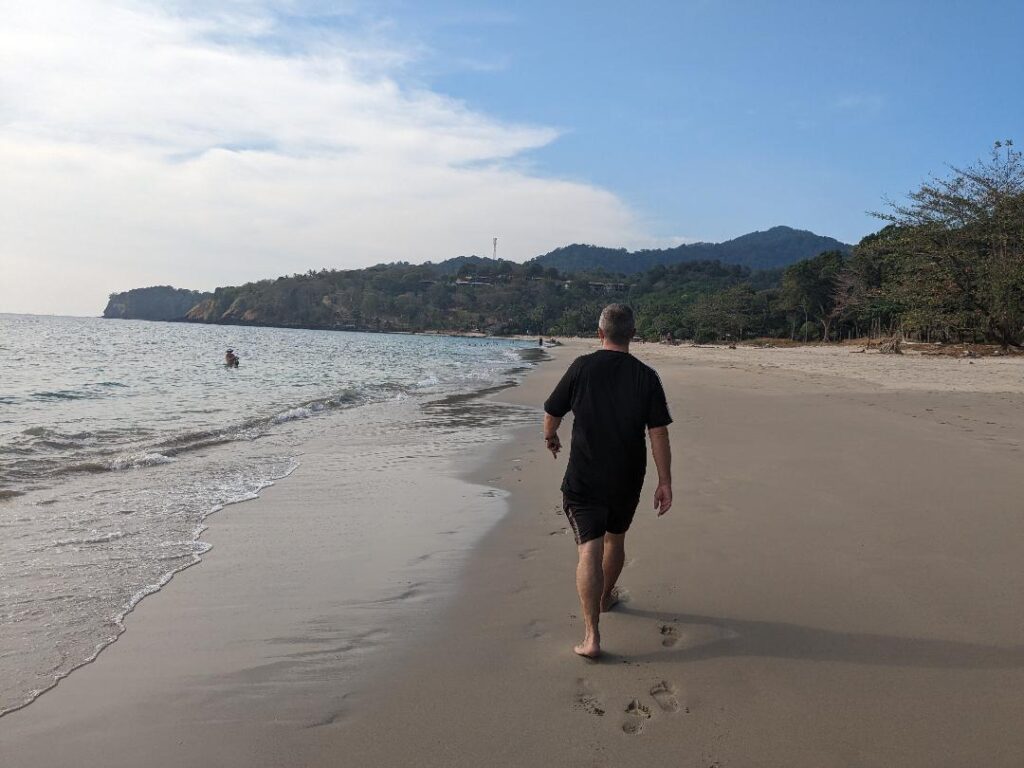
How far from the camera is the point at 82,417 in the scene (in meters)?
12.2

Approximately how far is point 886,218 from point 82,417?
27.7 metres

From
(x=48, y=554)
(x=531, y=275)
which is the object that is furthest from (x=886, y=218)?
(x=531, y=275)

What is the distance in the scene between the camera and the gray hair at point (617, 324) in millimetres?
3430

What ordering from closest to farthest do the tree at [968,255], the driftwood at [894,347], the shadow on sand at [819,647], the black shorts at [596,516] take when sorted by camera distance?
the shadow on sand at [819,647]
the black shorts at [596,516]
the tree at [968,255]
the driftwood at [894,347]

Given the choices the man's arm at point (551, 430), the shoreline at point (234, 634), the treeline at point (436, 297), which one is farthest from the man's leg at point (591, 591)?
the treeline at point (436, 297)

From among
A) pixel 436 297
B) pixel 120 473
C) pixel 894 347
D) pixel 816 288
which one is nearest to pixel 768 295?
pixel 816 288

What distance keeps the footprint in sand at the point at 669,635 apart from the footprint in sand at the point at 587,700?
0.58m

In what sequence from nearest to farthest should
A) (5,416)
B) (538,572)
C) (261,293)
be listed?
(538,572) < (5,416) < (261,293)

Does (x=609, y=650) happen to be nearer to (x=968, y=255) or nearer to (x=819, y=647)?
(x=819, y=647)

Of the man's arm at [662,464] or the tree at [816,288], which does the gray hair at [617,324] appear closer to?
the man's arm at [662,464]

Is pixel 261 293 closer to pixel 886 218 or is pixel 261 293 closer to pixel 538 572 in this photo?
pixel 886 218

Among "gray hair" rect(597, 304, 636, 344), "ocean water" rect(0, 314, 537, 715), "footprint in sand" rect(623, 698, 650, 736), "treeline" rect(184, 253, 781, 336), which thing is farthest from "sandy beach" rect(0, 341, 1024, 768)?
"treeline" rect(184, 253, 781, 336)

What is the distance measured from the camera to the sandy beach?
2.42 metres

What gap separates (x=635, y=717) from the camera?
103 inches
